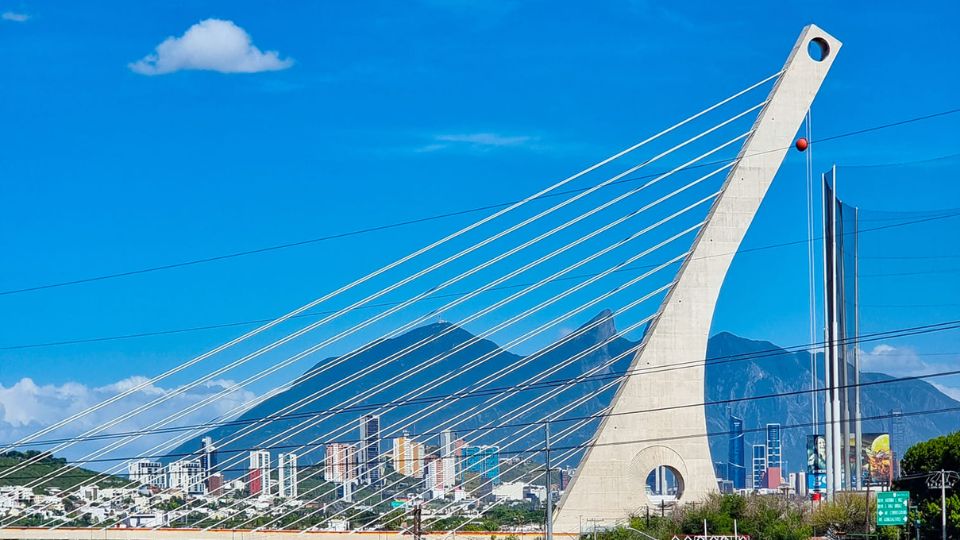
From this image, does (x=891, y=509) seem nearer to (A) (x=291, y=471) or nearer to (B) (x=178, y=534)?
(B) (x=178, y=534)

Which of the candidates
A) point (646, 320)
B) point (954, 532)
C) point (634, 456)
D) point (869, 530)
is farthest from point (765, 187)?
point (869, 530)

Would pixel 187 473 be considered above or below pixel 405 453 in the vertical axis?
below

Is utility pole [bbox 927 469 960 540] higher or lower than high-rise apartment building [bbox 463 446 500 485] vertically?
lower

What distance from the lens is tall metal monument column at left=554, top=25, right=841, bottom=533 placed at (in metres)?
38.2

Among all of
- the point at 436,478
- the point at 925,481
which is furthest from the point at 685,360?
the point at 436,478

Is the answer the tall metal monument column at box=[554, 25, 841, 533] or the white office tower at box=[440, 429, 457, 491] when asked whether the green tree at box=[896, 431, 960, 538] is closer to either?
the tall metal monument column at box=[554, 25, 841, 533]

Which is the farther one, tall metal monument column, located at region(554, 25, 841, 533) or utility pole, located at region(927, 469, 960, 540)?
utility pole, located at region(927, 469, 960, 540)

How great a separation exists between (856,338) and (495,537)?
1889 cm

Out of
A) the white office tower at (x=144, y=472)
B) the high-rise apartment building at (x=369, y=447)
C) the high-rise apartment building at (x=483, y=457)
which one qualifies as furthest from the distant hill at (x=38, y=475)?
the high-rise apartment building at (x=483, y=457)

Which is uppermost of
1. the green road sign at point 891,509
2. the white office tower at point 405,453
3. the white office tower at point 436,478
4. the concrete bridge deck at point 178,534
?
the white office tower at point 405,453

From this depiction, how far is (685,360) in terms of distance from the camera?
38.4 metres

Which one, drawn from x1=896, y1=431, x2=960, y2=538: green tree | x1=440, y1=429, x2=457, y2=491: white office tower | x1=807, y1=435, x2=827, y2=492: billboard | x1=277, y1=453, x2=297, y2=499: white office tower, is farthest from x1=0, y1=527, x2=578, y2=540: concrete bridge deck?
x1=807, y1=435, x2=827, y2=492: billboard

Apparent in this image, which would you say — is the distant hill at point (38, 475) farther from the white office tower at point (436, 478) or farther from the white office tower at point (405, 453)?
the white office tower at point (436, 478)

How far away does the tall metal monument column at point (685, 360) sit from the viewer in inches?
1506
